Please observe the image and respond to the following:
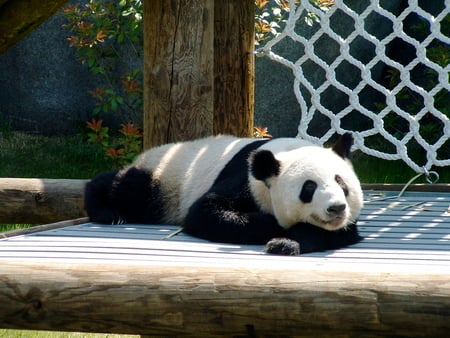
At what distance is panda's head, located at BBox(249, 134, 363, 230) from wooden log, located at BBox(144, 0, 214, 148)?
0.77m

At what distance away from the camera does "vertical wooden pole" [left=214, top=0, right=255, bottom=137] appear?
372 cm

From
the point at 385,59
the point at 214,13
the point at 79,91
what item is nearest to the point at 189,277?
the point at 214,13

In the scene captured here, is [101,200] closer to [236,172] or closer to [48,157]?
[236,172]

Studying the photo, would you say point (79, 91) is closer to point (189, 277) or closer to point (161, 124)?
point (161, 124)

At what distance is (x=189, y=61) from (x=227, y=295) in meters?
1.66

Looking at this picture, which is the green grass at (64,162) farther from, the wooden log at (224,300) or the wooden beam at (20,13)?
the wooden log at (224,300)

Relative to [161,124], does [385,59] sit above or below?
above

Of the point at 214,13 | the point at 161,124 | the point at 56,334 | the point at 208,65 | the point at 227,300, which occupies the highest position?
the point at 214,13

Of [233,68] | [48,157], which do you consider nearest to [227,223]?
[233,68]

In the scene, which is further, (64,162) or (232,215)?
(64,162)

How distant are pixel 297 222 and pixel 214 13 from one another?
1293mm

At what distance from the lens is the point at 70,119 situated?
7078 millimetres

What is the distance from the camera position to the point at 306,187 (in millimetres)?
2654

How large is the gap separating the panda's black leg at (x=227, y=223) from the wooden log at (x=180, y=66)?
730 millimetres
